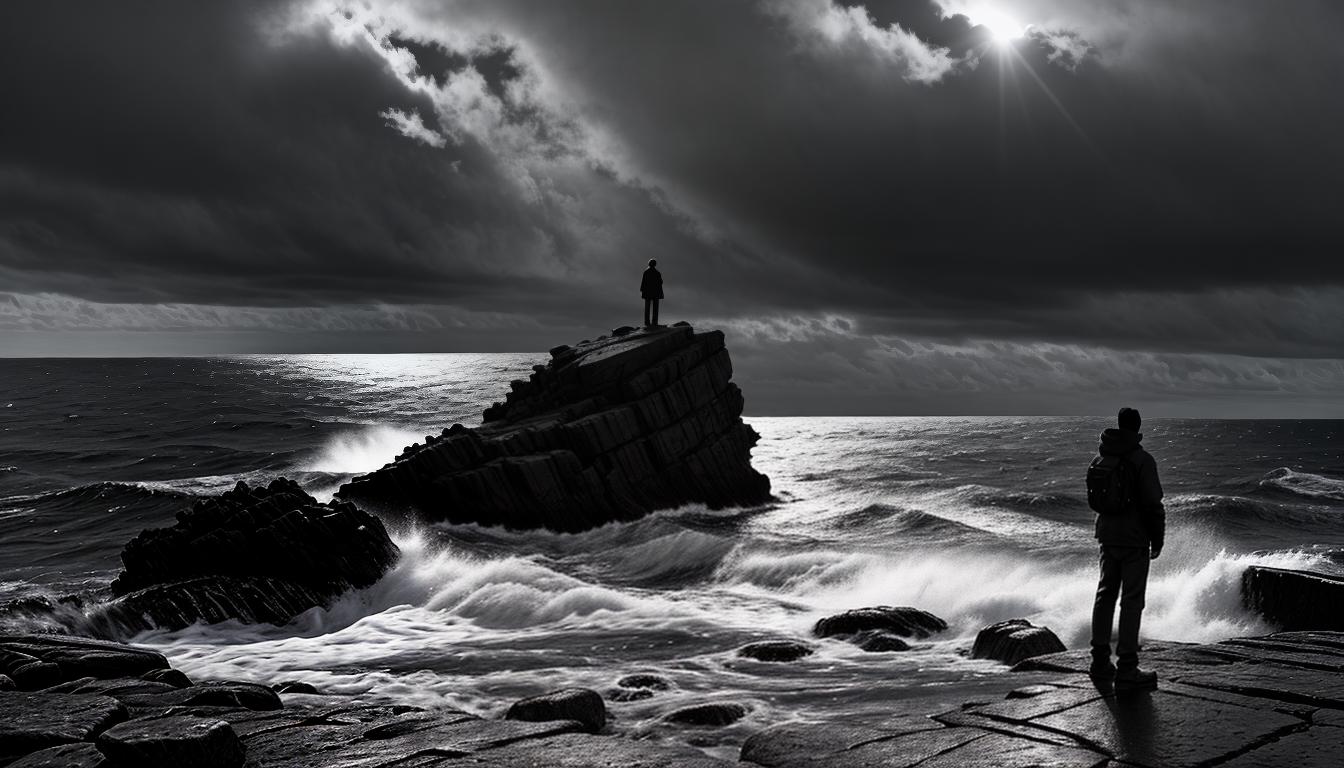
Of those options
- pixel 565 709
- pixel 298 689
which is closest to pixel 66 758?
pixel 565 709

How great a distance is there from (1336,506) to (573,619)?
44.5 metres

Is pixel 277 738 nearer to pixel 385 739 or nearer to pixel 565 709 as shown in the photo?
pixel 385 739

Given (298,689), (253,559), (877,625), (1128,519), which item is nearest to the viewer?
(1128,519)

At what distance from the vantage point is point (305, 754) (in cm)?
762

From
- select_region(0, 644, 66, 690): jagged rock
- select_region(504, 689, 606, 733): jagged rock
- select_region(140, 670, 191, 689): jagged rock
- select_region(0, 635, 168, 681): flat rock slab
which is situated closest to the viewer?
select_region(504, 689, 606, 733): jagged rock

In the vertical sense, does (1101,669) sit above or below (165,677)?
above

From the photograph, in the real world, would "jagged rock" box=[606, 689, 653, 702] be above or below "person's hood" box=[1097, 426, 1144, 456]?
below

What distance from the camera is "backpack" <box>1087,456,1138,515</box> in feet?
29.3

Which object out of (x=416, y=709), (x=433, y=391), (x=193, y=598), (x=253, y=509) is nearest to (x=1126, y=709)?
(x=416, y=709)

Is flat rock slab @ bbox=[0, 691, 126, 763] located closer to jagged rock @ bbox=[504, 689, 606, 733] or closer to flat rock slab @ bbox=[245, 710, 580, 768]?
flat rock slab @ bbox=[245, 710, 580, 768]

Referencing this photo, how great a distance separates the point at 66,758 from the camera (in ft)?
22.7

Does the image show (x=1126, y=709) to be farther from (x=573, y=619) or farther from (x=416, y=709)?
(x=573, y=619)

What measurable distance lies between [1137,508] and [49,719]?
34.6 ft

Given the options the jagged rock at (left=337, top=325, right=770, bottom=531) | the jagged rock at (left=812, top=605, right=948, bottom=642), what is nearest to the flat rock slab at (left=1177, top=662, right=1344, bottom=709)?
the jagged rock at (left=812, top=605, right=948, bottom=642)
